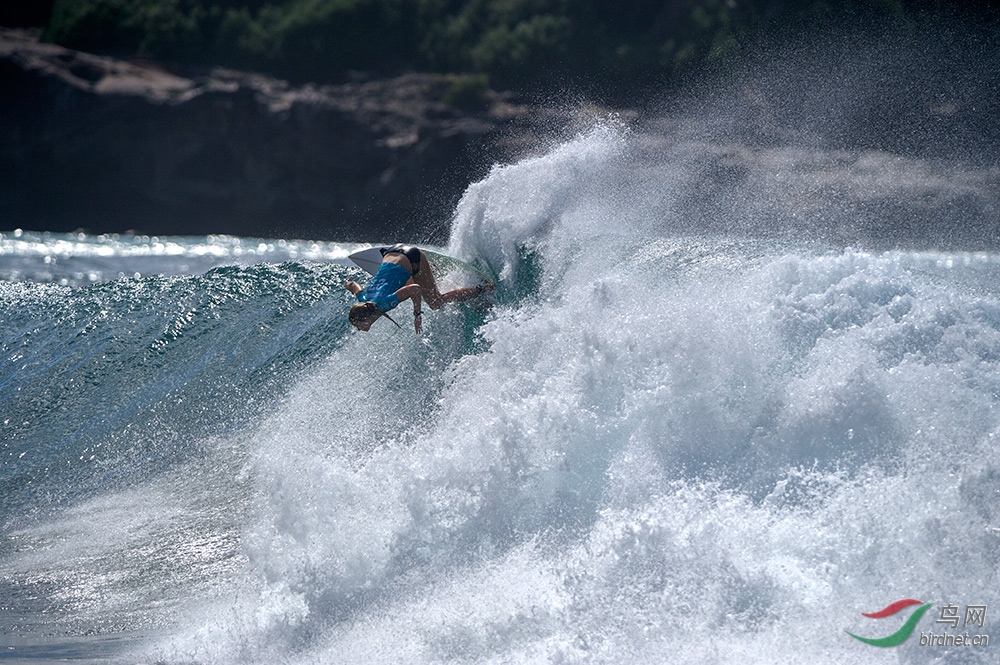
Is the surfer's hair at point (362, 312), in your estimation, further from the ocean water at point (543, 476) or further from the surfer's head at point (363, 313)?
the ocean water at point (543, 476)

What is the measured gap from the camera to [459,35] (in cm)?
3462

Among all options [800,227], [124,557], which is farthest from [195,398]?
[800,227]

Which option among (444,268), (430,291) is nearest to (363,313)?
(430,291)

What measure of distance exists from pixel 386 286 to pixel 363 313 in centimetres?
55

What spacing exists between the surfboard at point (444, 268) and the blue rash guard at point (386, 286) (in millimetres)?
786

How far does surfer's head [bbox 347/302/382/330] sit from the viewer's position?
6.81 metres

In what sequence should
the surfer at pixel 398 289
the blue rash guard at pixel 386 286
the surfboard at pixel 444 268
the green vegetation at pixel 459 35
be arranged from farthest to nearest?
the green vegetation at pixel 459 35 → the surfboard at pixel 444 268 → the blue rash guard at pixel 386 286 → the surfer at pixel 398 289

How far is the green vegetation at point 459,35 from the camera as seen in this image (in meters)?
30.5

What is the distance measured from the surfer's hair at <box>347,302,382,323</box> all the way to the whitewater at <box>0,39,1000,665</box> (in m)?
0.93

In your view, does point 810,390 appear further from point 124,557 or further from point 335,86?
point 335,86

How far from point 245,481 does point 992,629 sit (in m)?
5.23

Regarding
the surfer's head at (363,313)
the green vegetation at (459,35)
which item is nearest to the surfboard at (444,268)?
the surfer's head at (363,313)

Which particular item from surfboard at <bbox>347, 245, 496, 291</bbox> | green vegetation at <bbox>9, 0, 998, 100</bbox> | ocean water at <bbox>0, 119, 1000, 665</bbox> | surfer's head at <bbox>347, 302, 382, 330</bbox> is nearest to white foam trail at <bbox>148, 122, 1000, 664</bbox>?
ocean water at <bbox>0, 119, 1000, 665</bbox>

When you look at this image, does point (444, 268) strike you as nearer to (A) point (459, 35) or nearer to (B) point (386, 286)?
(B) point (386, 286)
